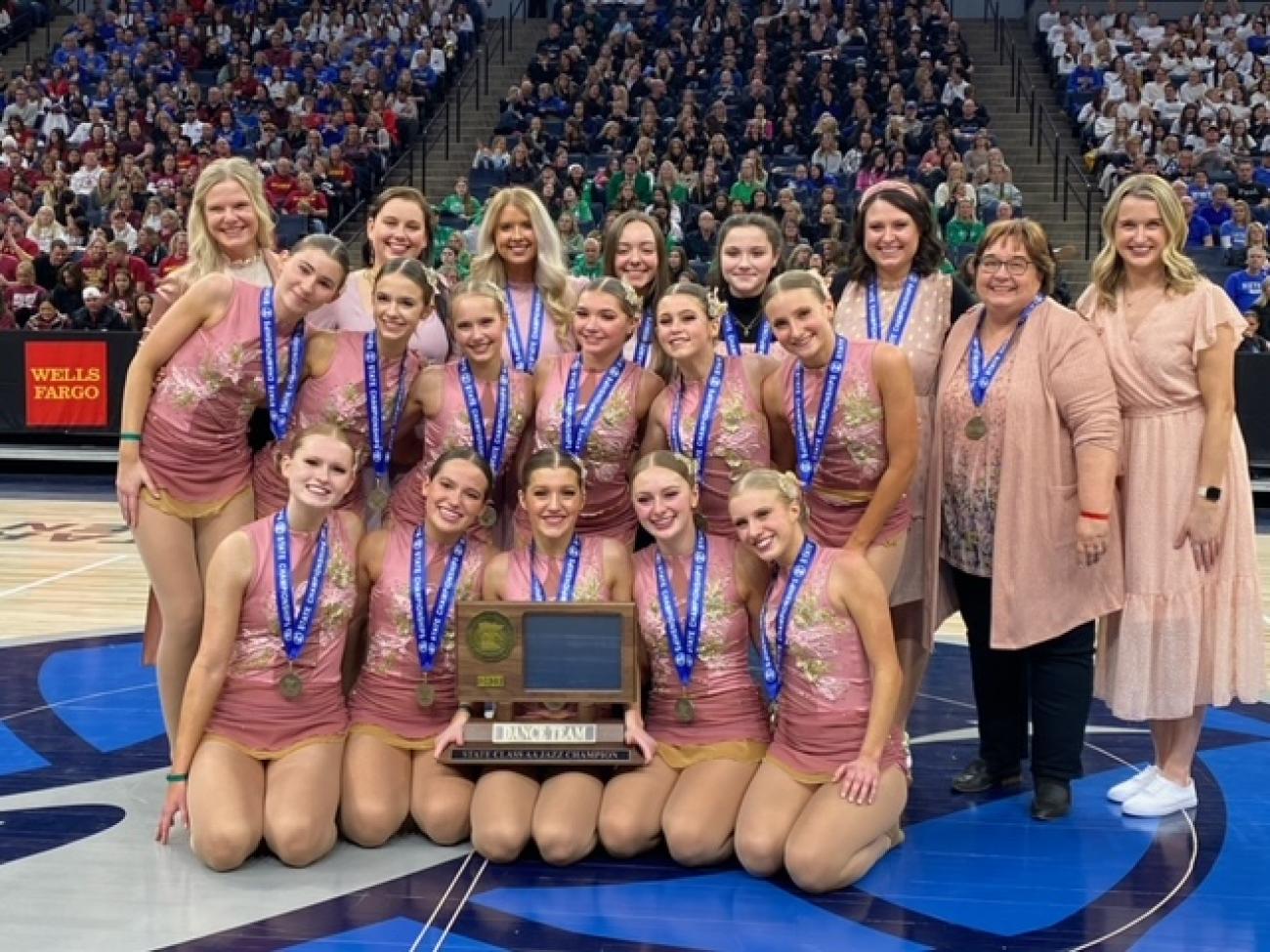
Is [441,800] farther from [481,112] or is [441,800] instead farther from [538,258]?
[481,112]

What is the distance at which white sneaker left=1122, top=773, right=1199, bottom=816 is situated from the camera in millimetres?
3789

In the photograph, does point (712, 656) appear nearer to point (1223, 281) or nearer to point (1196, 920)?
point (1196, 920)

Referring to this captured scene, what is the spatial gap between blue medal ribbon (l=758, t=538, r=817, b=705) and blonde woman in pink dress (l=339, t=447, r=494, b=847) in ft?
2.19

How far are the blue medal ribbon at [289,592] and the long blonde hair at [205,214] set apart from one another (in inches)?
28.4

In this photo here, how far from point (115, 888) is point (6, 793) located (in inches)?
29.7

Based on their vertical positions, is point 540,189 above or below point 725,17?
below

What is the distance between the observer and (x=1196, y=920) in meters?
3.15

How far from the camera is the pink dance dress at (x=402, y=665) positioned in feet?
Result: 11.8

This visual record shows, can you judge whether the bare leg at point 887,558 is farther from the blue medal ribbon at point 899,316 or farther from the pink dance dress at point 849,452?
the blue medal ribbon at point 899,316

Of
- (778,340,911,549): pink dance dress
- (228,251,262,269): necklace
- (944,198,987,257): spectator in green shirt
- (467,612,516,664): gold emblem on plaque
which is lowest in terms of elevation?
(467,612,516,664): gold emblem on plaque

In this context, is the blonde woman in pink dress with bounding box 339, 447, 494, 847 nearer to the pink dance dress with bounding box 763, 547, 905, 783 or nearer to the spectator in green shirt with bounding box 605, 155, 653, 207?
the pink dance dress with bounding box 763, 547, 905, 783

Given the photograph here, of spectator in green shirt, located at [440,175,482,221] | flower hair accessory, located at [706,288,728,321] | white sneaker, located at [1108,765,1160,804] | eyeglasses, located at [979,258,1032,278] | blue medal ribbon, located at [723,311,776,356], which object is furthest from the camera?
spectator in green shirt, located at [440,175,482,221]

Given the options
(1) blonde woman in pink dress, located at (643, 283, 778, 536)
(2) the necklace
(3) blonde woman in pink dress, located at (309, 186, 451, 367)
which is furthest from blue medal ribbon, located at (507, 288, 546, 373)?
(2) the necklace

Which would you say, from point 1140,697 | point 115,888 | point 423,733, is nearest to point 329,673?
point 423,733
